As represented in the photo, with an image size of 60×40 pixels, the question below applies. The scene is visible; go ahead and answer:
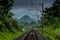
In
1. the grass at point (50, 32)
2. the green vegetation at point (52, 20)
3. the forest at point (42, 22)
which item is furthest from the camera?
the green vegetation at point (52, 20)

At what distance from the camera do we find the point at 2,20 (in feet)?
132

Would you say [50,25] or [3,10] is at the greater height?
[3,10]

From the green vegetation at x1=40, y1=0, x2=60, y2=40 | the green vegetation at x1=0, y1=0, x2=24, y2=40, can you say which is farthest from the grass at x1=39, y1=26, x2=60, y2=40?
the green vegetation at x1=0, y1=0, x2=24, y2=40

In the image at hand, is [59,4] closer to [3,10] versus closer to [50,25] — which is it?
[50,25]

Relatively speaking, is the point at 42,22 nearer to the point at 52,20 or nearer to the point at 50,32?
the point at 52,20

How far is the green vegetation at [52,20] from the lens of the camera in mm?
40219

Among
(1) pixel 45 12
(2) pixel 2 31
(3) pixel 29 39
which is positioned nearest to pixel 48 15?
(1) pixel 45 12

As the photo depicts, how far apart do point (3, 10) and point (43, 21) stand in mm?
7658

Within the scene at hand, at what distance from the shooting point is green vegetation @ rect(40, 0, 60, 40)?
40219 mm

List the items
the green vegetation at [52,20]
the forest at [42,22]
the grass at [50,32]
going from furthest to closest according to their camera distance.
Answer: the green vegetation at [52,20]
the forest at [42,22]
the grass at [50,32]

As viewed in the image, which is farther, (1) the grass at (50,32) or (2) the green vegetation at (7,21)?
(2) the green vegetation at (7,21)

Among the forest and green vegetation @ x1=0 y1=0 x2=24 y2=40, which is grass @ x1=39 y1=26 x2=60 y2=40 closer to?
the forest

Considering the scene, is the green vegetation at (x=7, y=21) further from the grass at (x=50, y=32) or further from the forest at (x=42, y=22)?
the grass at (x=50, y=32)

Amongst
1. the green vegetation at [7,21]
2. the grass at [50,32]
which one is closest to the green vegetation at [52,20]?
the grass at [50,32]
